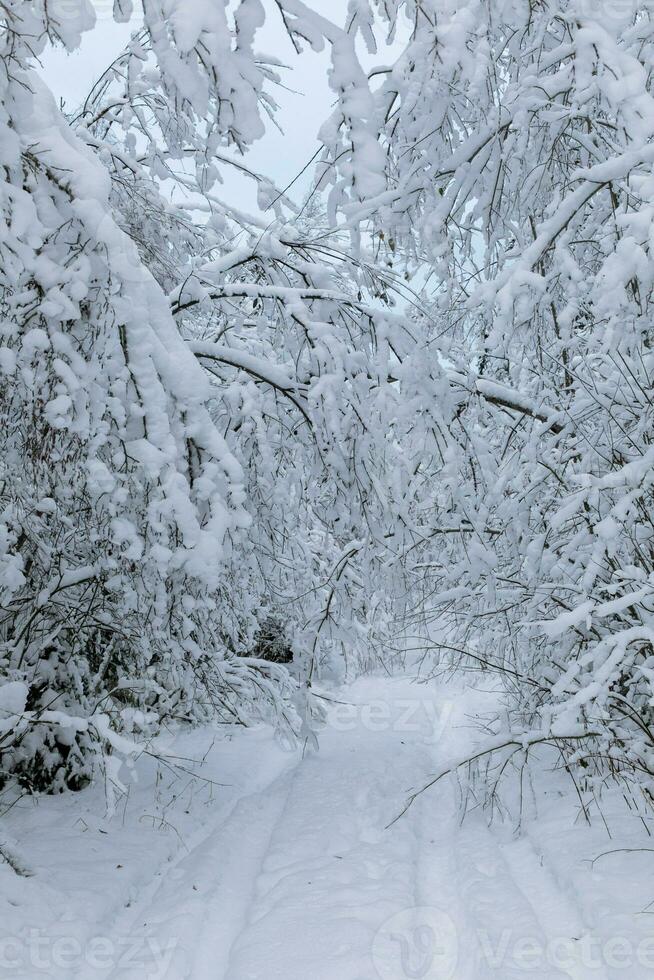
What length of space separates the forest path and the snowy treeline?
0.87m

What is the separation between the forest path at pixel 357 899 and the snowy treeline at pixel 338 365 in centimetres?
87

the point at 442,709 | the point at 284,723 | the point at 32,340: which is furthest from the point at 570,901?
the point at 442,709

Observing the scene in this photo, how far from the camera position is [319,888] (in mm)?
4434

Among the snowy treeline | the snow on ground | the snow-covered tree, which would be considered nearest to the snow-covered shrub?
the snowy treeline

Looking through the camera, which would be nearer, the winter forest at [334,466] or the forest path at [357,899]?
the winter forest at [334,466]

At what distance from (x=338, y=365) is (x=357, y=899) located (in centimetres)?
303

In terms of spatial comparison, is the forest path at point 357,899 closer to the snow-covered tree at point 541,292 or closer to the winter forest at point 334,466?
the winter forest at point 334,466

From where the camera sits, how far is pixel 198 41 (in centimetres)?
263

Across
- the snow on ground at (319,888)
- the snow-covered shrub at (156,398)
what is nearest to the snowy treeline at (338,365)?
the snow-covered shrub at (156,398)

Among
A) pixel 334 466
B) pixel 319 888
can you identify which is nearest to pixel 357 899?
pixel 319 888

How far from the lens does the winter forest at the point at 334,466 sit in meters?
2.86

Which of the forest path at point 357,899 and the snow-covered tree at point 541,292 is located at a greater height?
the snow-covered tree at point 541,292

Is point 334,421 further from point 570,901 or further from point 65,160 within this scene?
point 570,901

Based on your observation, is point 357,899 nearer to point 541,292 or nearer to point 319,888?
point 319,888
